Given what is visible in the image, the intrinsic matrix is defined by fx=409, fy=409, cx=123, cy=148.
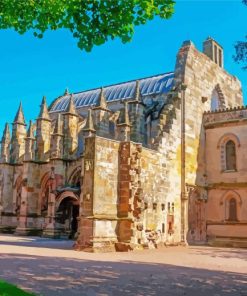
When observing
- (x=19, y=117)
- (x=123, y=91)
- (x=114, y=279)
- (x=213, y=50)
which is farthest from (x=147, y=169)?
(x=19, y=117)

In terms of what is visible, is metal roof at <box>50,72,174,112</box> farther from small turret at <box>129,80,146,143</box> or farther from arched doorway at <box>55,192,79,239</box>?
arched doorway at <box>55,192,79,239</box>

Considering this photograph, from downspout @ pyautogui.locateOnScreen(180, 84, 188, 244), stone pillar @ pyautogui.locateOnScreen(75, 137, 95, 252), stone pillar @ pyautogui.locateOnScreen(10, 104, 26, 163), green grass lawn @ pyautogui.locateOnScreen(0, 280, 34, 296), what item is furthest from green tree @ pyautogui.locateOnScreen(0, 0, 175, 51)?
stone pillar @ pyautogui.locateOnScreen(10, 104, 26, 163)

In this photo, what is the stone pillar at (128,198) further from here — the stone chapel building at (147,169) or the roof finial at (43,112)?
the roof finial at (43,112)

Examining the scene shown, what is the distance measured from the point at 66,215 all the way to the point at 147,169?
33.3 feet

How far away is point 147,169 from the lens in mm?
19562

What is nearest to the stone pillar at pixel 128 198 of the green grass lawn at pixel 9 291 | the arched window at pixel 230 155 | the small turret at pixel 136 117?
the small turret at pixel 136 117

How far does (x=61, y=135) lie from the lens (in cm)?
2938

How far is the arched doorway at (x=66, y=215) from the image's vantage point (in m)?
27.2

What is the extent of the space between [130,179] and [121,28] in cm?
1091

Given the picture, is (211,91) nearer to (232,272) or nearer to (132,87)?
(132,87)

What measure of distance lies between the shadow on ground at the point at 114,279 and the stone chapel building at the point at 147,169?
5262 millimetres

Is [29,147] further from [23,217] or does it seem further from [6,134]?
[6,134]

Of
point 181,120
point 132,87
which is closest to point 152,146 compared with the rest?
point 181,120

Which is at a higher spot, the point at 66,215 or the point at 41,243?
the point at 66,215
